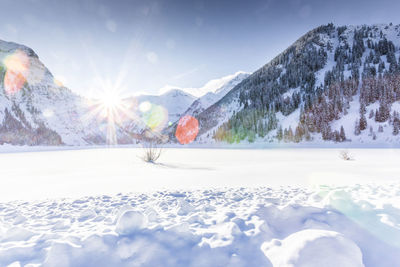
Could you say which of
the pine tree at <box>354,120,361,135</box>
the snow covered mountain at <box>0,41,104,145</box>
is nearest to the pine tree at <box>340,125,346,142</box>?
the pine tree at <box>354,120,361,135</box>

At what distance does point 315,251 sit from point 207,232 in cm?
142

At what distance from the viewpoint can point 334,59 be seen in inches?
3654

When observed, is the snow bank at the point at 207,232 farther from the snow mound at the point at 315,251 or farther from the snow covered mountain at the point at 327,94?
the snow covered mountain at the point at 327,94

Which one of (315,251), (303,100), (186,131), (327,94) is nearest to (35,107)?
(186,131)

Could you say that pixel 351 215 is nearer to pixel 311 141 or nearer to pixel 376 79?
pixel 311 141

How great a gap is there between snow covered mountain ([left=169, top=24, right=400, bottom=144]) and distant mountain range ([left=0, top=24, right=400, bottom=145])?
0.19 m

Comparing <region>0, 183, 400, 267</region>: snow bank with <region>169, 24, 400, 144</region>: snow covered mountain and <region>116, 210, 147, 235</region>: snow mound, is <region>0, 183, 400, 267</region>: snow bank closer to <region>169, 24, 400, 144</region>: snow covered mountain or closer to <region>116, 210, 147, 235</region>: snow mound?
<region>116, 210, 147, 235</region>: snow mound

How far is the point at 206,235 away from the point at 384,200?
412 cm

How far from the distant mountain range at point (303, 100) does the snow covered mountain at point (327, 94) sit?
0.19 m

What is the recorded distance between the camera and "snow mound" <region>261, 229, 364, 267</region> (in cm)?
207

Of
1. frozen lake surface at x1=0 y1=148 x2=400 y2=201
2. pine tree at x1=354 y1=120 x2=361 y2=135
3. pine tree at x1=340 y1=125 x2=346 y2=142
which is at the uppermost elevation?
pine tree at x1=354 y1=120 x2=361 y2=135

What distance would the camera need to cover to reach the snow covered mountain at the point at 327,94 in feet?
197

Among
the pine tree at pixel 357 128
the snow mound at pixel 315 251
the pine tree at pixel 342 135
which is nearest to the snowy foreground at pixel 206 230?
the snow mound at pixel 315 251

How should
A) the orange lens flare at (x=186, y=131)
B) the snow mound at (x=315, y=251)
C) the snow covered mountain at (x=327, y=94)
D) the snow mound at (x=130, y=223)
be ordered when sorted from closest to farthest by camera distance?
1. the snow mound at (x=315, y=251)
2. the snow mound at (x=130, y=223)
3. the snow covered mountain at (x=327, y=94)
4. the orange lens flare at (x=186, y=131)
